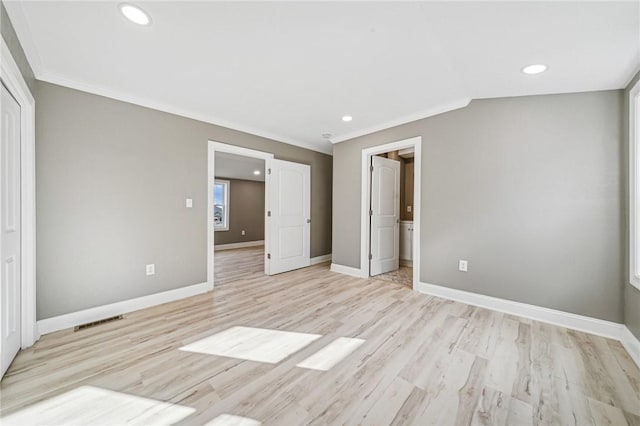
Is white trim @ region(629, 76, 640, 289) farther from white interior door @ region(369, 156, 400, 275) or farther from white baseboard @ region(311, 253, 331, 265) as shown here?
white baseboard @ region(311, 253, 331, 265)

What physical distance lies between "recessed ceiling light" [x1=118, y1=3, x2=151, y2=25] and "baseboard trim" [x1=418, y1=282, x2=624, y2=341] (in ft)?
12.3

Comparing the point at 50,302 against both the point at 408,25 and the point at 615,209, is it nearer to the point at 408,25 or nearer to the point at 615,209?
the point at 408,25

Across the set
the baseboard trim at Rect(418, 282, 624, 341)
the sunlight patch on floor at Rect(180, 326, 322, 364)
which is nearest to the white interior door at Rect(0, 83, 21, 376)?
the sunlight patch on floor at Rect(180, 326, 322, 364)

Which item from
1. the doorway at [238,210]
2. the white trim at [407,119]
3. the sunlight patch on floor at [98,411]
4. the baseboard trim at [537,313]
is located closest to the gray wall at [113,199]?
the sunlight patch on floor at [98,411]

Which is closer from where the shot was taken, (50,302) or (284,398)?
(284,398)

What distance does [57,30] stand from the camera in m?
1.75

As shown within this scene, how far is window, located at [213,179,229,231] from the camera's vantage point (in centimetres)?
732

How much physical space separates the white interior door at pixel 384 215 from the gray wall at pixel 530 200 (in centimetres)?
96

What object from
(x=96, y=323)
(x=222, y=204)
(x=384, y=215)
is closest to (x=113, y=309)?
(x=96, y=323)

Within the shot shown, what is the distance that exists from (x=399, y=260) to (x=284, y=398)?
3.94 m

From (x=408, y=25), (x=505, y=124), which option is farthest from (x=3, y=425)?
(x=505, y=124)

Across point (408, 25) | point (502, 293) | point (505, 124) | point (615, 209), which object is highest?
point (408, 25)

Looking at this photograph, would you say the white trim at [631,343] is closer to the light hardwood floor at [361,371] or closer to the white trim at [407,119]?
the light hardwood floor at [361,371]

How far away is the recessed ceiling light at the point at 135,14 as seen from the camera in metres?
1.53
